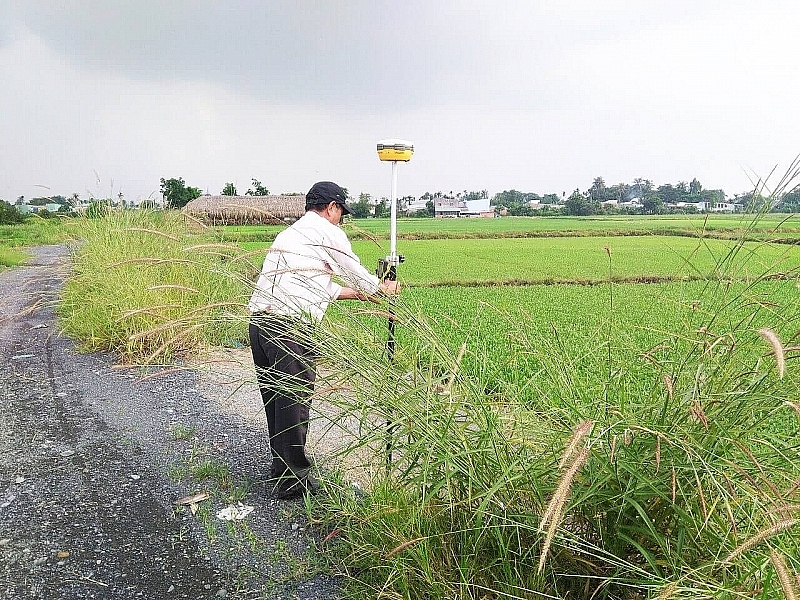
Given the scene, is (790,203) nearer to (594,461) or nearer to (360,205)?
(594,461)

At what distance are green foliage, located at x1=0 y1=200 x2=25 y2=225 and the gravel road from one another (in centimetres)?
3853

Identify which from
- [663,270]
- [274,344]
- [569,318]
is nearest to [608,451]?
[274,344]

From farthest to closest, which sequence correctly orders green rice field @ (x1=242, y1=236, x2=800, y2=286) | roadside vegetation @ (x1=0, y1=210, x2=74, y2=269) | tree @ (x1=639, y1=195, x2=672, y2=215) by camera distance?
roadside vegetation @ (x1=0, y1=210, x2=74, y2=269) < green rice field @ (x1=242, y1=236, x2=800, y2=286) < tree @ (x1=639, y1=195, x2=672, y2=215)

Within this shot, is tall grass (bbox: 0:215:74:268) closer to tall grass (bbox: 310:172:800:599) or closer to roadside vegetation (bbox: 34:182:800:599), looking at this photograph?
roadside vegetation (bbox: 34:182:800:599)

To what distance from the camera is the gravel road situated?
2.88m

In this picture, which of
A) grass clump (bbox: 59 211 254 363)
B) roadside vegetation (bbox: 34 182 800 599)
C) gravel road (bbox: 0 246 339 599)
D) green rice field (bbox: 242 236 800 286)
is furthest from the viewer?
green rice field (bbox: 242 236 800 286)

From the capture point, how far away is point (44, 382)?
6117mm

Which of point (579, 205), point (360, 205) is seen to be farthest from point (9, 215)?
point (360, 205)

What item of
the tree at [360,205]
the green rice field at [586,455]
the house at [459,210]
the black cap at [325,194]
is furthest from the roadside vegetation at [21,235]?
the house at [459,210]

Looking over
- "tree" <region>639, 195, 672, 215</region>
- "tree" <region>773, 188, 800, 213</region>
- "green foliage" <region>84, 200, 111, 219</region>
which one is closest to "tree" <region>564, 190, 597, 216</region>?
"tree" <region>639, 195, 672, 215</region>

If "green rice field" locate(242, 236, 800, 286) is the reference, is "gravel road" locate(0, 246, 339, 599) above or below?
above

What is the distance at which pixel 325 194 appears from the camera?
11.9 ft

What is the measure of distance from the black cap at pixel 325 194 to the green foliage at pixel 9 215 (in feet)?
137

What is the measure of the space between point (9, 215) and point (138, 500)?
42511 mm
